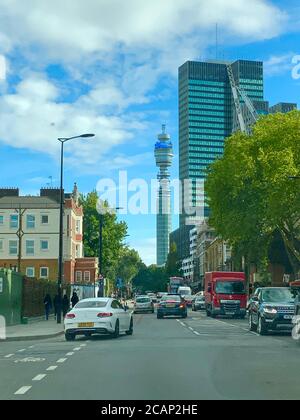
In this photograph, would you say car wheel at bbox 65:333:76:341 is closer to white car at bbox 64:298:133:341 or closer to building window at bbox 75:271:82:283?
white car at bbox 64:298:133:341

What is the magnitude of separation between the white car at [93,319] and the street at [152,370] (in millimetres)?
1365

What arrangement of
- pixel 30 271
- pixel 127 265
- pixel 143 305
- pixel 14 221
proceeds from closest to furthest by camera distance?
pixel 143 305, pixel 30 271, pixel 14 221, pixel 127 265

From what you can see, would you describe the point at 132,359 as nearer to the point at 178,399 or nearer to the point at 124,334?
the point at 178,399

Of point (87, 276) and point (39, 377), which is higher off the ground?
point (87, 276)

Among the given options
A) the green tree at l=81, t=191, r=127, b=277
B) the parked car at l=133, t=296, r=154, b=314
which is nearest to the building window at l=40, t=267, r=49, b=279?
the green tree at l=81, t=191, r=127, b=277

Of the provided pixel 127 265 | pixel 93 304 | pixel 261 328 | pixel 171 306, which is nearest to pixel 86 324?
pixel 93 304

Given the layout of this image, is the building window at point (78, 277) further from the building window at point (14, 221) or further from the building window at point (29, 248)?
the building window at point (14, 221)

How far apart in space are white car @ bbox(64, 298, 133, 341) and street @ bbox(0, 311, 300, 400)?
1365mm

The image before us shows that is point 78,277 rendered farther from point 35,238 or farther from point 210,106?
point 210,106

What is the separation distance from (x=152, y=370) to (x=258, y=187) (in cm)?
4095

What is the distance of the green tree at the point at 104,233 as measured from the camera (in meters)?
94.6

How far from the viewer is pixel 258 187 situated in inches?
2114
